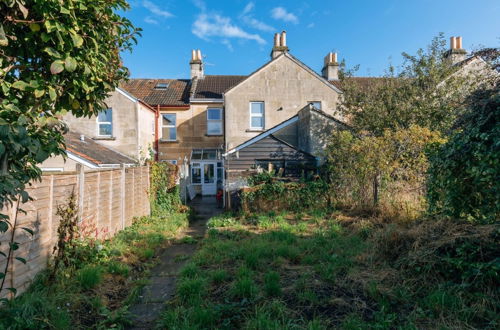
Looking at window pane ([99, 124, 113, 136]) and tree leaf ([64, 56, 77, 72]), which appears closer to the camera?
tree leaf ([64, 56, 77, 72])

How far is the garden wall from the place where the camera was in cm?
381

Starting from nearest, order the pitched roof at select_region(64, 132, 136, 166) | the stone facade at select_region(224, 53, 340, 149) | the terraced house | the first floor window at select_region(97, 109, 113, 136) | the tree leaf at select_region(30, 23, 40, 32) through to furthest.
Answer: the tree leaf at select_region(30, 23, 40, 32), the pitched roof at select_region(64, 132, 136, 166), the terraced house, the first floor window at select_region(97, 109, 113, 136), the stone facade at select_region(224, 53, 340, 149)

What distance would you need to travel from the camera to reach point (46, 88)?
2.23m

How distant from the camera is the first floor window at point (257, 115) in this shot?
16.2 m

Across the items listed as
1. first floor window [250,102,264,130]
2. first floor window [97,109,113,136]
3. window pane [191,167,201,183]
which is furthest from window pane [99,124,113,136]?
first floor window [250,102,264,130]

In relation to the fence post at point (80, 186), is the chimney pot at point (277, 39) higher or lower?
higher

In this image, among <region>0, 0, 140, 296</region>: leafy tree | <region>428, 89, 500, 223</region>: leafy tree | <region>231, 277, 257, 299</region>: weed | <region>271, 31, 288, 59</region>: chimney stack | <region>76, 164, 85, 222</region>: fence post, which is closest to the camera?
<region>0, 0, 140, 296</region>: leafy tree

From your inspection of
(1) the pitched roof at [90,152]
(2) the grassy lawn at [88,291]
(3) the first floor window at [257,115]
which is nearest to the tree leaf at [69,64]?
(2) the grassy lawn at [88,291]

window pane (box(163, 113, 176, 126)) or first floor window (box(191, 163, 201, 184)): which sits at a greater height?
window pane (box(163, 113, 176, 126))

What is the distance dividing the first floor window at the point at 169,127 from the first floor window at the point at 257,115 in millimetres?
5799

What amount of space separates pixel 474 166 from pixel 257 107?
43.6ft

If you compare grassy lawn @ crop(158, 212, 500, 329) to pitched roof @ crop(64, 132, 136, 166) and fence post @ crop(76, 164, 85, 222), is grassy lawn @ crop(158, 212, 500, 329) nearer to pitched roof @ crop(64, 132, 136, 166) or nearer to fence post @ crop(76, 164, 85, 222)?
fence post @ crop(76, 164, 85, 222)

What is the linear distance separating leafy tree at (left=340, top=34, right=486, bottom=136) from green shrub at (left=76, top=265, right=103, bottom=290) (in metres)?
10.9

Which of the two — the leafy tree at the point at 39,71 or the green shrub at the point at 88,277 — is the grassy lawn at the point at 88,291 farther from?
the leafy tree at the point at 39,71
